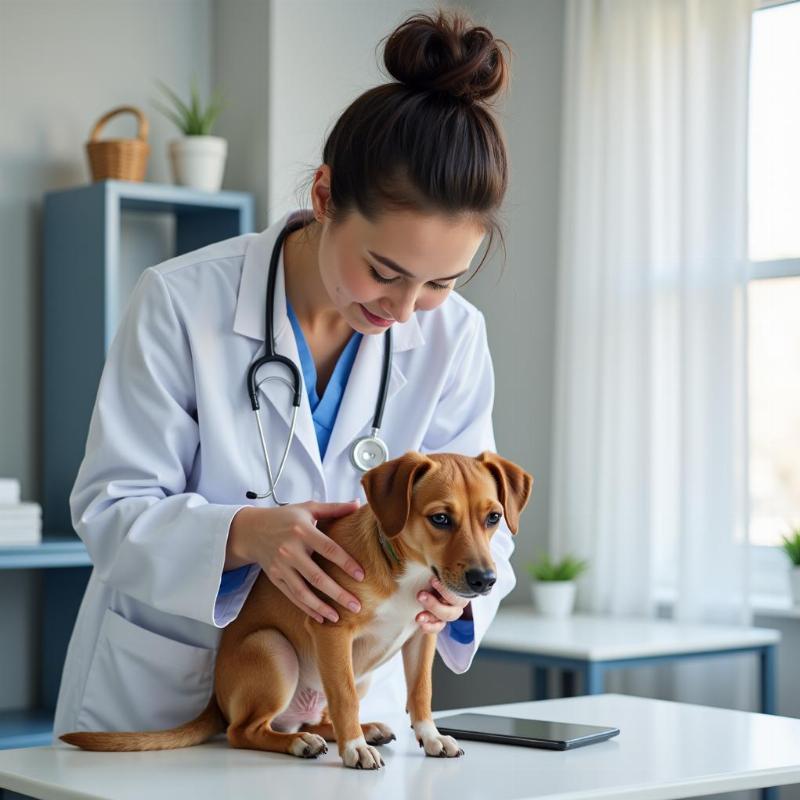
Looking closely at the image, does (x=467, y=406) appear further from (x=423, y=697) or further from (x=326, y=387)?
(x=423, y=697)

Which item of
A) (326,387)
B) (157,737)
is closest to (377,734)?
(157,737)

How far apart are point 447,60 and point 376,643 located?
2.20 ft

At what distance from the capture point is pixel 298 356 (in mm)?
1588

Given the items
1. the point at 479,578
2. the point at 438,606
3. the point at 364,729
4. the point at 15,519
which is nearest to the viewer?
the point at 479,578

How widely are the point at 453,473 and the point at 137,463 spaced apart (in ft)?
1.32

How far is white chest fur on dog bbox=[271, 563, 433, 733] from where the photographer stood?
1.34 meters

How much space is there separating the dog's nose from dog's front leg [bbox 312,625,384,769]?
0.18 meters

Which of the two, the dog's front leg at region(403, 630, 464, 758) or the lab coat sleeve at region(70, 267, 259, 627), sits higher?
the lab coat sleeve at region(70, 267, 259, 627)

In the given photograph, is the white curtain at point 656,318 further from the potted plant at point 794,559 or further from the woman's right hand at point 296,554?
the woman's right hand at point 296,554

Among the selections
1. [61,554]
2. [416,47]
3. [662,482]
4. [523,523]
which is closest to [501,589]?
[416,47]

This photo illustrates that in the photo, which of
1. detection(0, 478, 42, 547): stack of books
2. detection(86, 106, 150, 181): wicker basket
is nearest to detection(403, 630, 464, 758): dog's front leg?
detection(0, 478, 42, 547): stack of books

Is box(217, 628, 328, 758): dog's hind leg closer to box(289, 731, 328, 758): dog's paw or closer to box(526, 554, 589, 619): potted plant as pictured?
box(289, 731, 328, 758): dog's paw

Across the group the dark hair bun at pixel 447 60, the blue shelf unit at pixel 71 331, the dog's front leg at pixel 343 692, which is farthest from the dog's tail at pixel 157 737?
the blue shelf unit at pixel 71 331

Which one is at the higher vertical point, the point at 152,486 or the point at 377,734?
the point at 152,486
